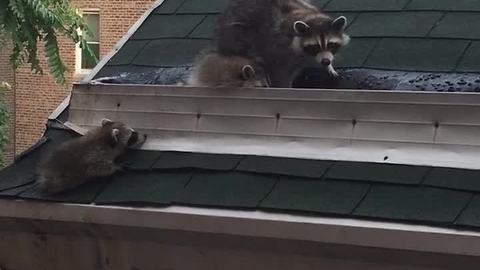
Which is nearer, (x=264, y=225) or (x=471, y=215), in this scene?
(x=471, y=215)

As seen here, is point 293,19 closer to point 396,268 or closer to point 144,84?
point 144,84

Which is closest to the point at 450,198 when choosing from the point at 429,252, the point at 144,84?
the point at 429,252

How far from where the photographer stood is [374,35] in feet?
14.2

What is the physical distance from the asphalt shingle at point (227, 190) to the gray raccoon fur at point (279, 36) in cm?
60

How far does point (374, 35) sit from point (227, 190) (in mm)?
1314

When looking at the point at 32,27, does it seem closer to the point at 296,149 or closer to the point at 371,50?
the point at 371,50

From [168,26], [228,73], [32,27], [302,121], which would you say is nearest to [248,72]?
[228,73]

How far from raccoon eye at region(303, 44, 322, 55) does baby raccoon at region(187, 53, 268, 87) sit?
262 mm

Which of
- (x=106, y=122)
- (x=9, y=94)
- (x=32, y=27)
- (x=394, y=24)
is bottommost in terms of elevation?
(x=106, y=122)

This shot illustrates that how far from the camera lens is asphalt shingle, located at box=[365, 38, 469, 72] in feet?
12.8

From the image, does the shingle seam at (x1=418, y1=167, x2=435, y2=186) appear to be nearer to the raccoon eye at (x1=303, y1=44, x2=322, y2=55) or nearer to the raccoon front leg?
the raccoon eye at (x1=303, y1=44, x2=322, y2=55)

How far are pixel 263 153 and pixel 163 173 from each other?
42 centimetres

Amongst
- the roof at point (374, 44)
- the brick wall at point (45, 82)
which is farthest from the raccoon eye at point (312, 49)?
the brick wall at point (45, 82)

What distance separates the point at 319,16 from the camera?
415 centimetres
